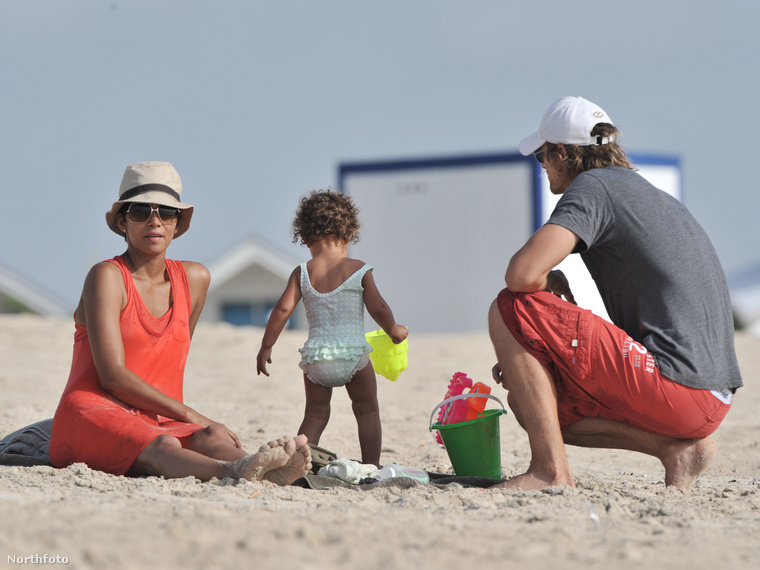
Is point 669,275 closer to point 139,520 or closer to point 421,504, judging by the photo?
point 421,504

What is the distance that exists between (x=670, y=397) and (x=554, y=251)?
700mm

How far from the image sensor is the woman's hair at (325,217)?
427cm

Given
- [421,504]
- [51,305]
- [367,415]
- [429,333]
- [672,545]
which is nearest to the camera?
[672,545]

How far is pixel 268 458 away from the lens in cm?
294

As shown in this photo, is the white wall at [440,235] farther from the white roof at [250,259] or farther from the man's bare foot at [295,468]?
the man's bare foot at [295,468]

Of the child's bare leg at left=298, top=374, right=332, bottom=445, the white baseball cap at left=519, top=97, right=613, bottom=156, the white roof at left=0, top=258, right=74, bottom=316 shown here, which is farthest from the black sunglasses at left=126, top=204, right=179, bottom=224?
the white roof at left=0, top=258, right=74, bottom=316

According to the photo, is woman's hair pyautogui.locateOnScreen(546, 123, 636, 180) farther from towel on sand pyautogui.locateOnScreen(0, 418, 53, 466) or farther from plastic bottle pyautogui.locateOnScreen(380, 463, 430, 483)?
towel on sand pyautogui.locateOnScreen(0, 418, 53, 466)

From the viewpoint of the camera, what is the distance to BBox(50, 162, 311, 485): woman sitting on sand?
125 inches

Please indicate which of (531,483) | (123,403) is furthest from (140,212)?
(531,483)

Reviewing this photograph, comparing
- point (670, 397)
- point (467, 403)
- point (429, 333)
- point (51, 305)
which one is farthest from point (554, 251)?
point (51, 305)

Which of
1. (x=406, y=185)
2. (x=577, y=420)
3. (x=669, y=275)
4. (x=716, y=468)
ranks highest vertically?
(x=406, y=185)

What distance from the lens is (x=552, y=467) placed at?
3.11 metres

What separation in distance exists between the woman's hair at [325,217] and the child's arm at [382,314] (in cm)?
33

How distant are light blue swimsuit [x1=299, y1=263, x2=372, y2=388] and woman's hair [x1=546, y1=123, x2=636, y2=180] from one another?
127 cm
